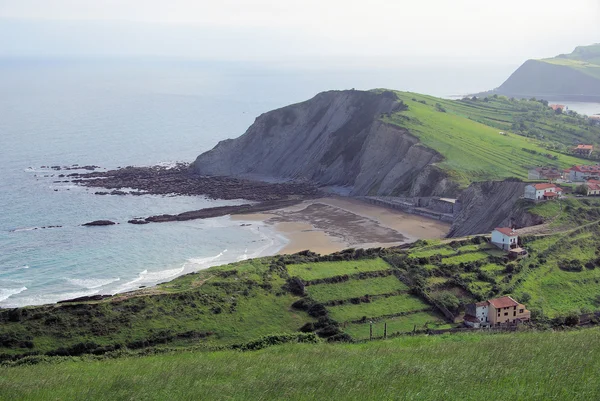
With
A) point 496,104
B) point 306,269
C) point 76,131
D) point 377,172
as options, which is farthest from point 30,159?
point 496,104

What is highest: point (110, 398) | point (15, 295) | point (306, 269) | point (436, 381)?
point (436, 381)

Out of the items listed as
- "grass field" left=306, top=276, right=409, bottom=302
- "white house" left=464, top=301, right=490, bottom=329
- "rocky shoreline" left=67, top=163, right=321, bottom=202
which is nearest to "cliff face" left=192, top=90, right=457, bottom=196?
"rocky shoreline" left=67, top=163, right=321, bottom=202

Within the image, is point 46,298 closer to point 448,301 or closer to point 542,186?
point 448,301

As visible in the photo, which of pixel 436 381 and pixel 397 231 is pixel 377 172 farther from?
pixel 436 381

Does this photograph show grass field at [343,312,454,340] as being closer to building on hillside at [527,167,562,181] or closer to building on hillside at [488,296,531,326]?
building on hillside at [488,296,531,326]

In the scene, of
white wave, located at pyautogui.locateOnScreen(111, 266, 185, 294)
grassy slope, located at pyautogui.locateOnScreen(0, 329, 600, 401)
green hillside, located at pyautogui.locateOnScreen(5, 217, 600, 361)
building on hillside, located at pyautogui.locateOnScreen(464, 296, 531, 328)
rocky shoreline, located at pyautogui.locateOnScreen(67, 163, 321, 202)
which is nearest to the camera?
grassy slope, located at pyautogui.locateOnScreen(0, 329, 600, 401)

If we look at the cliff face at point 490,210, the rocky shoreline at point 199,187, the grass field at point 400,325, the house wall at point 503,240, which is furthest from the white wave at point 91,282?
the cliff face at point 490,210
